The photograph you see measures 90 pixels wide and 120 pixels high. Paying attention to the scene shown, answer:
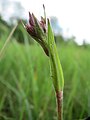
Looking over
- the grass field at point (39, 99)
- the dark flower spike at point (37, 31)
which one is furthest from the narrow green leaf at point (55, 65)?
the grass field at point (39, 99)

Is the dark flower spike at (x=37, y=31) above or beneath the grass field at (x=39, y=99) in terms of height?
above

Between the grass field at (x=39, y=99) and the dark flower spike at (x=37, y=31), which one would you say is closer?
the dark flower spike at (x=37, y=31)

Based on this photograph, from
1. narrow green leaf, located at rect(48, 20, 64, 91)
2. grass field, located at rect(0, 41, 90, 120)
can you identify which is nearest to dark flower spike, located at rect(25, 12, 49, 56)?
narrow green leaf, located at rect(48, 20, 64, 91)

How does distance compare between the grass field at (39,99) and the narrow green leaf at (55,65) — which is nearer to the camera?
the narrow green leaf at (55,65)

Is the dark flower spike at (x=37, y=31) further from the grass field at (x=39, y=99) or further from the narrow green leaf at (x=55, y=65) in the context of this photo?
the grass field at (x=39, y=99)

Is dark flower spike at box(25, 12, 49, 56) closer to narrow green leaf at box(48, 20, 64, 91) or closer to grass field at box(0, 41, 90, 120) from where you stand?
narrow green leaf at box(48, 20, 64, 91)

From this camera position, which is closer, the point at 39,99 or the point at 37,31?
the point at 37,31

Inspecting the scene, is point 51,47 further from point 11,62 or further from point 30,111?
point 11,62

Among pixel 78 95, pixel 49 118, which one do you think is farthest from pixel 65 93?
pixel 49 118

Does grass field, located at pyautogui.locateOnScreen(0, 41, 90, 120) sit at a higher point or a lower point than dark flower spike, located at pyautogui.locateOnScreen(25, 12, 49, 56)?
lower

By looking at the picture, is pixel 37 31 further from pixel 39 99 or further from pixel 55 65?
pixel 39 99

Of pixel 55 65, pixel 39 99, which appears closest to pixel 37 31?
pixel 55 65

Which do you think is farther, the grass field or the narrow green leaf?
the grass field
